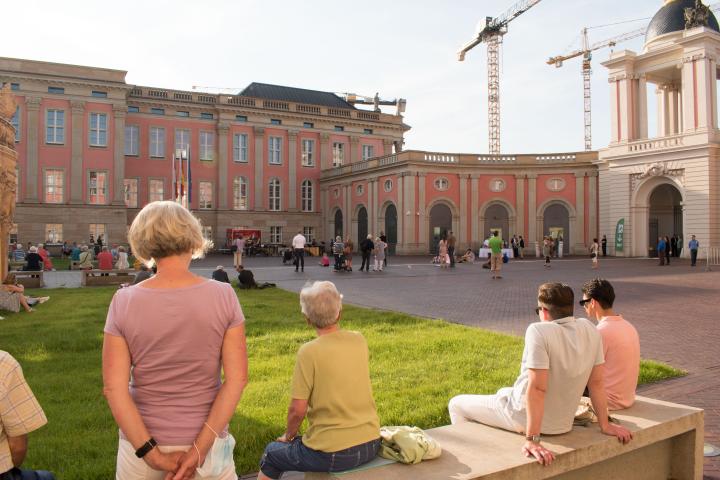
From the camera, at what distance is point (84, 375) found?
684 cm

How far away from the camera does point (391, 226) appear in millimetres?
42156

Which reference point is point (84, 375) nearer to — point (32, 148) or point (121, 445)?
point (121, 445)

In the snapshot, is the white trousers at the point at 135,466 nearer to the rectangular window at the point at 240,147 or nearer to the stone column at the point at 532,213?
the stone column at the point at 532,213

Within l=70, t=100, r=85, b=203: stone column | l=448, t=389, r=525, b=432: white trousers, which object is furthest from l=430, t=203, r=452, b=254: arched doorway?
l=448, t=389, r=525, b=432: white trousers

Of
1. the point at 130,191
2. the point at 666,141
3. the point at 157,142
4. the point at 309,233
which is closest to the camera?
the point at 666,141

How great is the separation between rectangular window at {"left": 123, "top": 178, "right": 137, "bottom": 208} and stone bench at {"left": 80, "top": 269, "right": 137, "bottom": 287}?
2797 centimetres

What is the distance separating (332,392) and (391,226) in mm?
39184

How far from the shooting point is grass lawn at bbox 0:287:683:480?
4.68m

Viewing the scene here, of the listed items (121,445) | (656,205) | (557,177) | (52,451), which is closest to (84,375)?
(52,451)

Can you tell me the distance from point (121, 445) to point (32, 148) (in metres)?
45.4

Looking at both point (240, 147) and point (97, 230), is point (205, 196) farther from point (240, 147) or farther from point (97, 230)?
point (97, 230)

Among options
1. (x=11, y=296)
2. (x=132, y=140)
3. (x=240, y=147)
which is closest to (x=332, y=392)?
(x=11, y=296)

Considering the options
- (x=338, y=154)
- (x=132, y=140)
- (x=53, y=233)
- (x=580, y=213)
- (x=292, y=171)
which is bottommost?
(x=53, y=233)

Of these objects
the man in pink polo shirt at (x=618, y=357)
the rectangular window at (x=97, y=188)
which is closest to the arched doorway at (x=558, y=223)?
the rectangular window at (x=97, y=188)
